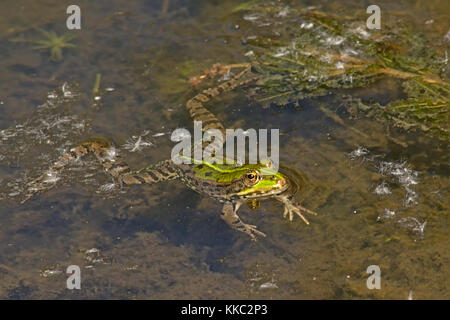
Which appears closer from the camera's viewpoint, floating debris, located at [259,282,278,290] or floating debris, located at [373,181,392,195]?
floating debris, located at [259,282,278,290]

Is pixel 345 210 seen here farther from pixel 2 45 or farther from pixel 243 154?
pixel 2 45

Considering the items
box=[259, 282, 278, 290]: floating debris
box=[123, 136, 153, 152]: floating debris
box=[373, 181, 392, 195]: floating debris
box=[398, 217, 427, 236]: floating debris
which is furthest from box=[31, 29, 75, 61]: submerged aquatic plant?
box=[398, 217, 427, 236]: floating debris

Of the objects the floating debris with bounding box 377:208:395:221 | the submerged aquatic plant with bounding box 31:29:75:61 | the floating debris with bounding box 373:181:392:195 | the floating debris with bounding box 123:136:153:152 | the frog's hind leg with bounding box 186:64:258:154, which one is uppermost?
the submerged aquatic plant with bounding box 31:29:75:61

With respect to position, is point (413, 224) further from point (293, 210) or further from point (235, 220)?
point (235, 220)

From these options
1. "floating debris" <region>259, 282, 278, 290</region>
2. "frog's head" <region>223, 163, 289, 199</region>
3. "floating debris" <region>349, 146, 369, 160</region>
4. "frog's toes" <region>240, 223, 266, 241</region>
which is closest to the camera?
"floating debris" <region>259, 282, 278, 290</region>

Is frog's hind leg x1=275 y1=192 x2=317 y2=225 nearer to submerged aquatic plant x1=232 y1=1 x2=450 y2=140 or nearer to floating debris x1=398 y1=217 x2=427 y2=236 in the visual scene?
floating debris x1=398 y1=217 x2=427 y2=236
